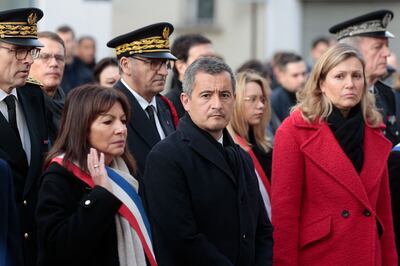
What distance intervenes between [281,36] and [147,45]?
547 inches

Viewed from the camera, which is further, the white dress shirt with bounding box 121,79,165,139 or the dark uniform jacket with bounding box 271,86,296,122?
the dark uniform jacket with bounding box 271,86,296,122

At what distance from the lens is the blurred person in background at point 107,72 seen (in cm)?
965

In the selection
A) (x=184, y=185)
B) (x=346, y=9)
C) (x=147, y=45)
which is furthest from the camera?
(x=346, y=9)

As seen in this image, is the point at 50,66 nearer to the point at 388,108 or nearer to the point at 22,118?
the point at 22,118

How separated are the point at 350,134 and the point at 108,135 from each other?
154 centimetres

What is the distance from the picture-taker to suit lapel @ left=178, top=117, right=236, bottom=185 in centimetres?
581

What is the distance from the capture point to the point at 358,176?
6.64 metres

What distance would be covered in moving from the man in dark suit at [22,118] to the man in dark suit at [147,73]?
27.3 inches

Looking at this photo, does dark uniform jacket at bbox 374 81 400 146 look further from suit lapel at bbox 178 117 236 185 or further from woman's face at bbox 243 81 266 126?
suit lapel at bbox 178 117 236 185

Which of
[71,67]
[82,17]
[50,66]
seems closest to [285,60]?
[71,67]

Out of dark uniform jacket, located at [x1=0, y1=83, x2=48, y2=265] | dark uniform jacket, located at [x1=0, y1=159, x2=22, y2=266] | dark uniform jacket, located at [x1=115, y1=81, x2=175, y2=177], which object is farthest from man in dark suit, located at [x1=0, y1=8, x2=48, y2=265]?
dark uniform jacket, located at [x1=115, y1=81, x2=175, y2=177]

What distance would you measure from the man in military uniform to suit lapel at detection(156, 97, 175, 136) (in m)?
1.81

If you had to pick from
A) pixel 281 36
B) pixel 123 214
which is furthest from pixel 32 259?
pixel 281 36

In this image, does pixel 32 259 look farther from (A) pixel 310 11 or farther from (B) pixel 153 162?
(A) pixel 310 11
